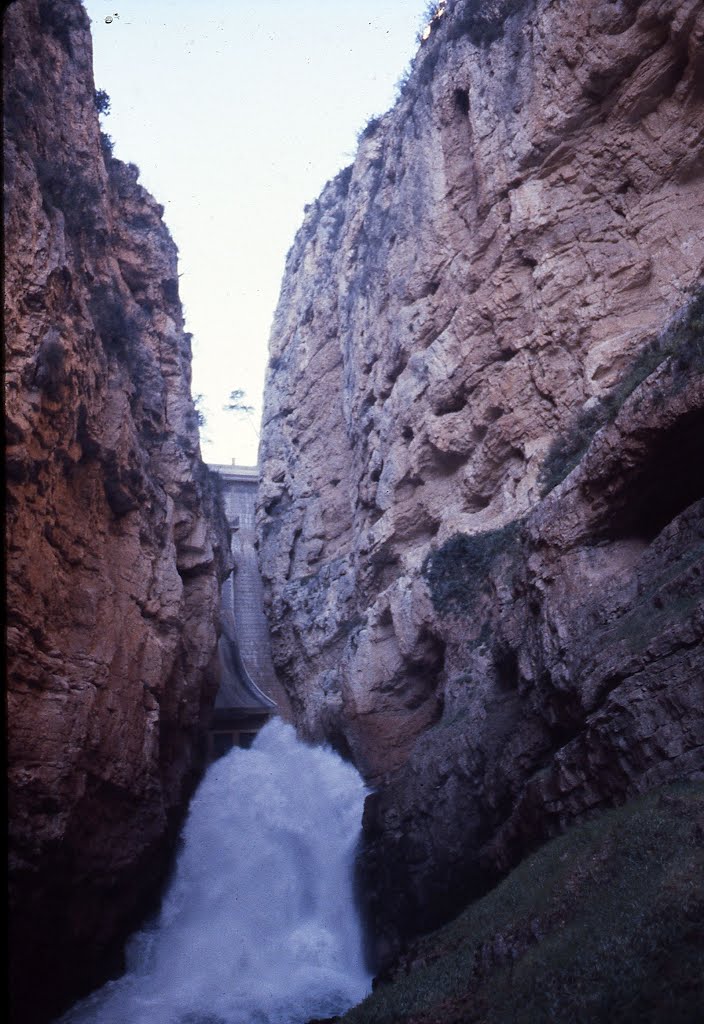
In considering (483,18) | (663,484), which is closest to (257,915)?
(663,484)

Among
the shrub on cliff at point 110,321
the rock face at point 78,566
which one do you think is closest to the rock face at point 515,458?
the rock face at point 78,566

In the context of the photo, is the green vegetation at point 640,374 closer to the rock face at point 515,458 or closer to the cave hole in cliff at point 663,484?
the rock face at point 515,458

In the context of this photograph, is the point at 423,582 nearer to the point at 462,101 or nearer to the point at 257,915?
the point at 257,915

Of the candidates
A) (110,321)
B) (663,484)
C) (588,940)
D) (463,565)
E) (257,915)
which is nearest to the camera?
(588,940)

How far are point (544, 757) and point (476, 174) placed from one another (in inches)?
605

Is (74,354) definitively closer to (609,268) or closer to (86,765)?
(86,765)

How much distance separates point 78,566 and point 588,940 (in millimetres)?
9811

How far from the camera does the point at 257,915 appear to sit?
1691 centimetres

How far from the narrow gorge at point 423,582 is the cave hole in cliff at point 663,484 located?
6 cm

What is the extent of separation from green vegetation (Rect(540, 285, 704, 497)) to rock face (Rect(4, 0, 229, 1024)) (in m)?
8.69

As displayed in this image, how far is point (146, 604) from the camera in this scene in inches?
595

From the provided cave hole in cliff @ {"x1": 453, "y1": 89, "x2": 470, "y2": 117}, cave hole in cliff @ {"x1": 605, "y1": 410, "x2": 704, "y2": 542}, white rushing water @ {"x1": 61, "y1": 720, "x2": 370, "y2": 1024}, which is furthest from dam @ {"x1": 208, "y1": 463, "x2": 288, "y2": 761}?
cave hole in cliff @ {"x1": 453, "y1": 89, "x2": 470, "y2": 117}

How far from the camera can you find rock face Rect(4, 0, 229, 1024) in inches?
435

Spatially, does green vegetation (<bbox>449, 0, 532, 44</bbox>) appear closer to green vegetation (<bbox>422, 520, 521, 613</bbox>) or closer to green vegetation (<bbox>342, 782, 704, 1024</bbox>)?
green vegetation (<bbox>422, 520, 521, 613</bbox>)
